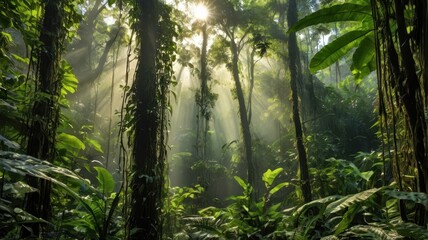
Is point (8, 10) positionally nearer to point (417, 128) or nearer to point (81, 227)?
point (81, 227)

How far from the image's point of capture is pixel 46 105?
3281mm

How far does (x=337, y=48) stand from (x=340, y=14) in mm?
513

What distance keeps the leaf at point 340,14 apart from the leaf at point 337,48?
157 millimetres

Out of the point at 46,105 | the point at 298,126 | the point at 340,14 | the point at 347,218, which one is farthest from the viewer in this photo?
the point at 298,126

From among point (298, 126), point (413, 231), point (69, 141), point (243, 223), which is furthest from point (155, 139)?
point (298, 126)

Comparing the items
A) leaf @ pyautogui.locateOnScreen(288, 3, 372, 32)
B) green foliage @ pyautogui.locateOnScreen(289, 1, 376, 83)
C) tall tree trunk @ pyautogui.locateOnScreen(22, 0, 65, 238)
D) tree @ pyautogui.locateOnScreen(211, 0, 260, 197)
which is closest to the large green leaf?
green foliage @ pyautogui.locateOnScreen(289, 1, 376, 83)

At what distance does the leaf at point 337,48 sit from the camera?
3.52 meters

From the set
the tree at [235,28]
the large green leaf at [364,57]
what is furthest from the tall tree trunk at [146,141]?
the tree at [235,28]

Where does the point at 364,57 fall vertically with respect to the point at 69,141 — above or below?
above

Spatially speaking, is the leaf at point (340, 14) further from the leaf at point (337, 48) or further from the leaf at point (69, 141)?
the leaf at point (69, 141)

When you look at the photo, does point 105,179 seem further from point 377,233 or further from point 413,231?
point 413,231

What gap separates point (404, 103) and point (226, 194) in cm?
1575

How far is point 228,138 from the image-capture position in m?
22.1

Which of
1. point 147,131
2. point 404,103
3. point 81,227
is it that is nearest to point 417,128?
point 404,103
